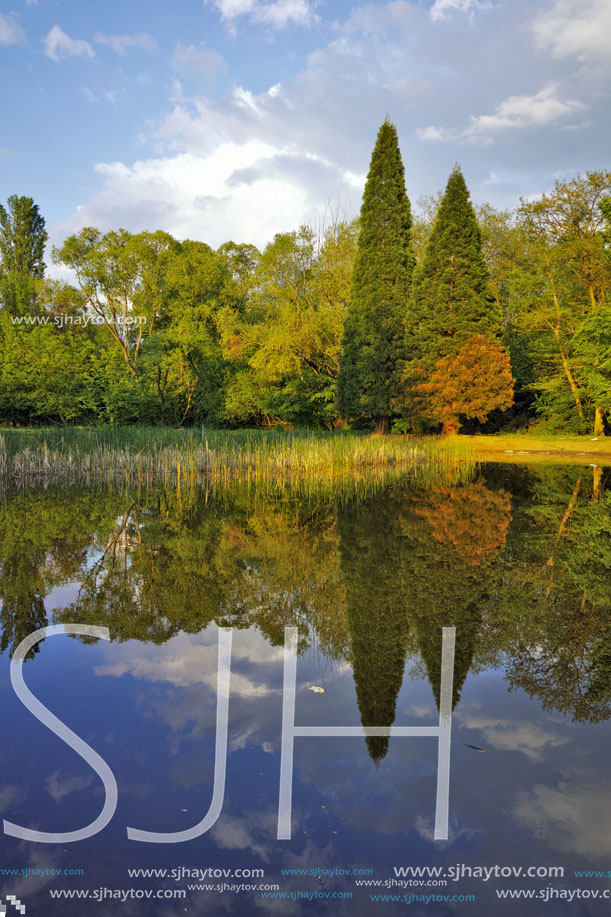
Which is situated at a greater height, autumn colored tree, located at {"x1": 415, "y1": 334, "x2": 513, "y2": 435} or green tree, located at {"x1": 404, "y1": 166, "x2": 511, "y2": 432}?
green tree, located at {"x1": 404, "y1": 166, "x2": 511, "y2": 432}

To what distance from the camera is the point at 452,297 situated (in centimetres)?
2245

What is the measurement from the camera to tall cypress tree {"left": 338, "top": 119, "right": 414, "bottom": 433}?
2325 centimetres

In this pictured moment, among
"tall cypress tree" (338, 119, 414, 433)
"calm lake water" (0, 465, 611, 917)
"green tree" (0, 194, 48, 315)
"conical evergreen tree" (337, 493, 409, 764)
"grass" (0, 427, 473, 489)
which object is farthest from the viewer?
"green tree" (0, 194, 48, 315)

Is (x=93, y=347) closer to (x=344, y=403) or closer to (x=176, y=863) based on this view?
(x=344, y=403)

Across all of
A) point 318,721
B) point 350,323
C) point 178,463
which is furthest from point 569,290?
point 318,721

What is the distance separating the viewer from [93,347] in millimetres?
32688

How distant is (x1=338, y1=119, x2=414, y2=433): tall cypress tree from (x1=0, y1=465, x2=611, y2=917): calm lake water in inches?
691

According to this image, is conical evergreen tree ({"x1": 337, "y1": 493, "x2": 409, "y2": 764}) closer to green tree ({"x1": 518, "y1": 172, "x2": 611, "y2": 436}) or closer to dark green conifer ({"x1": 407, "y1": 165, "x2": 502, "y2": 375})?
dark green conifer ({"x1": 407, "y1": 165, "x2": 502, "y2": 375})

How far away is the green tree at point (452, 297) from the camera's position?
865 inches

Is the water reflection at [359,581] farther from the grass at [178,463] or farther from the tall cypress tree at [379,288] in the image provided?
the tall cypress tree at [379,288]

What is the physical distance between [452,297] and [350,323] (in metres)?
4.03

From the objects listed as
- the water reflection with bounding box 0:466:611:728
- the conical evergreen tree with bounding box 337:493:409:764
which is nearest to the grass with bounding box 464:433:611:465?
the water reflection with bounding box 0:466:611:728

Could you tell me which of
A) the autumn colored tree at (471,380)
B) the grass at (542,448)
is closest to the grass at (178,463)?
the grass at (542,448)

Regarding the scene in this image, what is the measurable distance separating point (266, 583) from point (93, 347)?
3072 cm
